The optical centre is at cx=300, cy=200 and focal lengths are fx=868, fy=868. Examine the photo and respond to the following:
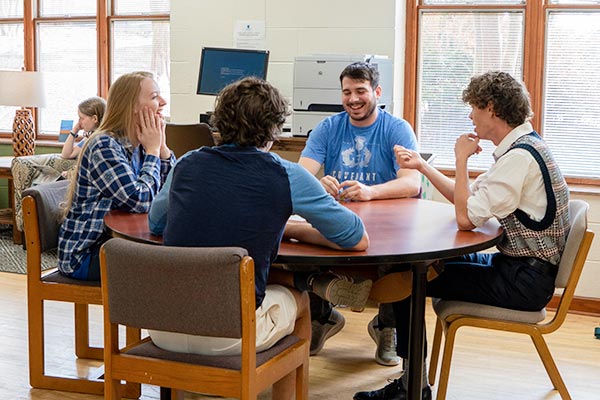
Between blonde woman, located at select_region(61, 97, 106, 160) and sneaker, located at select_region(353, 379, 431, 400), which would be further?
blonde woman, located at select_region(61, 97, 106, 160)

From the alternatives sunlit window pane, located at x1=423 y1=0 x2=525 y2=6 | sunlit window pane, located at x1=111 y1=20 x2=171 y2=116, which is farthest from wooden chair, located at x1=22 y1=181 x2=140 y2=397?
sunlit window pane, located at x1=111 y1=20 x2=171 y2=116

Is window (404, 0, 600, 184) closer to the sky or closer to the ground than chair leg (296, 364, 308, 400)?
closer to the sky

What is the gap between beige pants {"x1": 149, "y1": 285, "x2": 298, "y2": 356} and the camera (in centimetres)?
230

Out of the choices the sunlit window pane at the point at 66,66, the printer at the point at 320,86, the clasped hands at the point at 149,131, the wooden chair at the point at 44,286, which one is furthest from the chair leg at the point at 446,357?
the sunlit window pane at the point at 66,66

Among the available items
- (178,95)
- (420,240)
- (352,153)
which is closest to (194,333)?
(420,240)

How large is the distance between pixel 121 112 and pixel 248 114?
0.98 metres

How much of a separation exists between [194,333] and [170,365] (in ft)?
0.52

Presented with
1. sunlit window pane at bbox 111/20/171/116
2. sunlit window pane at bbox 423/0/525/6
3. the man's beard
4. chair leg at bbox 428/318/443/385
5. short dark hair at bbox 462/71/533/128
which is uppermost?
sunlit window pane at bbox 423/0/525/6

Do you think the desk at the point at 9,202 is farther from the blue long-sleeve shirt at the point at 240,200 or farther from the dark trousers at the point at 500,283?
the blue long-sleeve shirt at the point at 240,200

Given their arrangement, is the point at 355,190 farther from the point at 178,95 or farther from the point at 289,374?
the point at 178,95

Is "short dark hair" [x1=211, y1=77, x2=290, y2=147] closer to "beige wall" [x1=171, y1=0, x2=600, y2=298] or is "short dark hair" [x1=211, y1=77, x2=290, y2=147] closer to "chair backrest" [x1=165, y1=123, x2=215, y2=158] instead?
"chair backrest" [x1=165, y1=123, x2=215, y2=158]

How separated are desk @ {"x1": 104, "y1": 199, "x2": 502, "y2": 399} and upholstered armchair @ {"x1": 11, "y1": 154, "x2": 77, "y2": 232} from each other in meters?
3.00

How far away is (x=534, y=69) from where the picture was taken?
4840 mm

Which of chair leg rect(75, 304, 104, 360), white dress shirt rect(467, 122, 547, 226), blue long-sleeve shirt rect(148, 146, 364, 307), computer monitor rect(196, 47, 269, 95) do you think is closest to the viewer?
blue long-sleeve shirt rect(148, 146, 364, 307)
